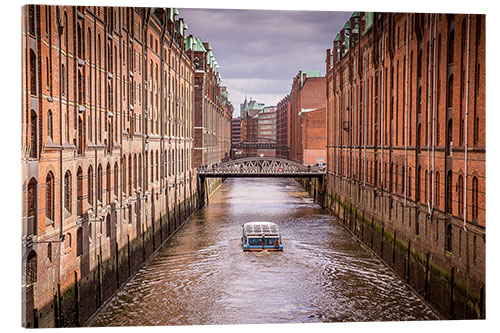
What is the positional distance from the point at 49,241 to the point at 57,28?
5.41m

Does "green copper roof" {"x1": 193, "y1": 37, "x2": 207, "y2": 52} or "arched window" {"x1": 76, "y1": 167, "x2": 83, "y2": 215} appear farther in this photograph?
"green copper roof" {"x1": 193, "y1": 37, "x2": 207, "y2": 52}

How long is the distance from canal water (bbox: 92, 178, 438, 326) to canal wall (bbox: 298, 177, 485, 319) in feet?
1.94

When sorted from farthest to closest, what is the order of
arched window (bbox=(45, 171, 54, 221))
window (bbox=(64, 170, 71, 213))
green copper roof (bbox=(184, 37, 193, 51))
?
green copper roof (bbox=(184, 37, 193, 51)) → window (bbox=(64, 170, 71, 213)) → arched window (bbox=(45, 171, 54, 221))

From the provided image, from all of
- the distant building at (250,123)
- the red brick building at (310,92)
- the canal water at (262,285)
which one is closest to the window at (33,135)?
the canal water at (262,285)

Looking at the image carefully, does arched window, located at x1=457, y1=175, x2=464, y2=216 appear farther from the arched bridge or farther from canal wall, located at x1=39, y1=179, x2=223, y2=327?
the arched bridge

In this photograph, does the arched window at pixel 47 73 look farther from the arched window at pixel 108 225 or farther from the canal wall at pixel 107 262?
the arched window at pixel 108 225

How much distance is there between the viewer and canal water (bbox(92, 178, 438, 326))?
58.7ft

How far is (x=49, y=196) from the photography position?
46.4 ft

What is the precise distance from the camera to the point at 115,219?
2083cm

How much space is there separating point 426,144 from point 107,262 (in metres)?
11.7

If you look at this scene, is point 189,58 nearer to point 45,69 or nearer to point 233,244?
point 233,244

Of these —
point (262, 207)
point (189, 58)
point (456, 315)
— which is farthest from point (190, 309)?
point (189, 58)

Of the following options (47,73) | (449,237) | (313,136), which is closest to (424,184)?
(449,237)

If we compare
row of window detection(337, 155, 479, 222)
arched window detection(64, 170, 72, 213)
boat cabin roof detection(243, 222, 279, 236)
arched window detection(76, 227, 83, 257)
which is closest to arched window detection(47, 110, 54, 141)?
arched window detection(64, 170, 72, 213)
